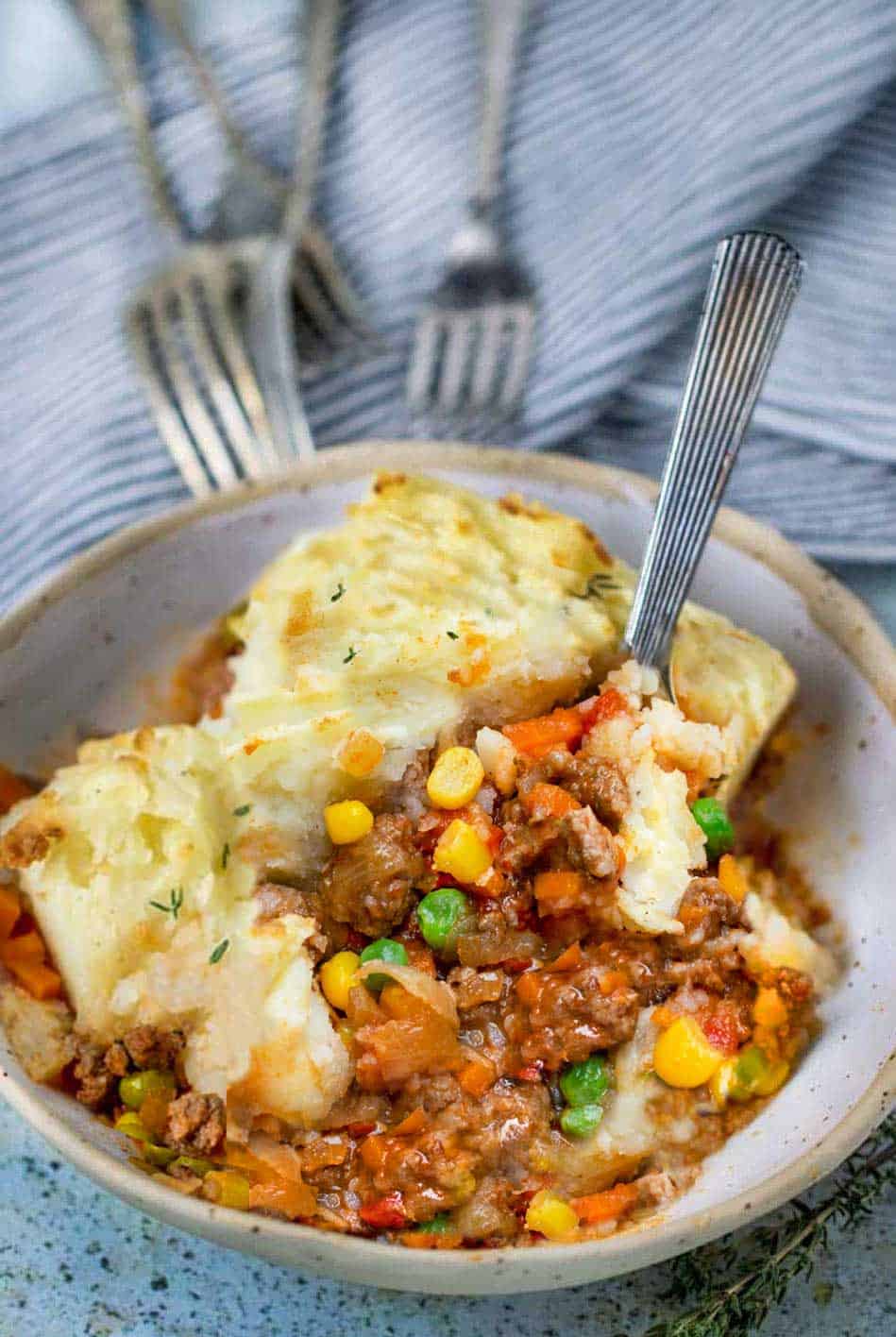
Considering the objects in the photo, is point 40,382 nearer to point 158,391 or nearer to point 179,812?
point 158,391

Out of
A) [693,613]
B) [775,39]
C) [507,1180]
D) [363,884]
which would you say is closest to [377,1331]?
[507,1180]

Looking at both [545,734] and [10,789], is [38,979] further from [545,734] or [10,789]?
[545,734]

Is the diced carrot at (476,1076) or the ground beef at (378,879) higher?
the ground beef at (378,879)

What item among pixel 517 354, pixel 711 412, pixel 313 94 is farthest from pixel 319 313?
pixel 711 412

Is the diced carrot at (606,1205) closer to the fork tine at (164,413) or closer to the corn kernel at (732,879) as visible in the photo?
the corn kernel at (732,879)

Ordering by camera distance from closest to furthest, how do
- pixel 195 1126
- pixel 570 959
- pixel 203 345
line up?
pixel 195 1126
pixel 570 959
pixel 203 345

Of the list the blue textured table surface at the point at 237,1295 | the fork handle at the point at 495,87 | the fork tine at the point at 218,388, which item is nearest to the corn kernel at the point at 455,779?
Result: the blue textured table surface at the point at 237,1295
